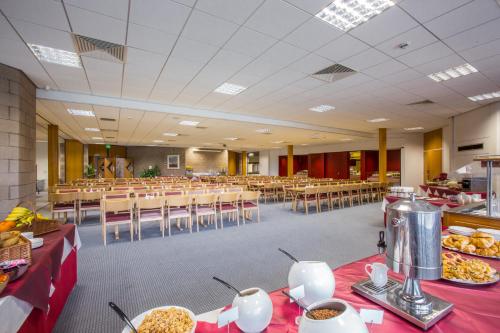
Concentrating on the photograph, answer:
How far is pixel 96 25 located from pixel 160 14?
36.2 inches

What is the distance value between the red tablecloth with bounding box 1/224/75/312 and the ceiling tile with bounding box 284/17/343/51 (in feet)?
11.7

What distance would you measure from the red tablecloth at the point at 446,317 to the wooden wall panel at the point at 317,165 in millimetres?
19444

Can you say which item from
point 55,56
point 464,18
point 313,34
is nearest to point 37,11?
point 55,56

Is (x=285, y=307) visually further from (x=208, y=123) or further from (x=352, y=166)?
(x=352, y=166)

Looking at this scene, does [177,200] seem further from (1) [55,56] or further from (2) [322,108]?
(2) [322,108]

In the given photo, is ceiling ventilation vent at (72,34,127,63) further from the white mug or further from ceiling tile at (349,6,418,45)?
the white mug

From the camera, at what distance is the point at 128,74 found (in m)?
4.72

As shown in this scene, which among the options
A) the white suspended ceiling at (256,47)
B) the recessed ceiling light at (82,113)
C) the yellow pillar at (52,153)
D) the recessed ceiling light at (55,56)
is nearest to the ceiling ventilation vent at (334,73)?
the white suspended ceiling at (256,47)

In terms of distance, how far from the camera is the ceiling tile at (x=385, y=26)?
2.84m

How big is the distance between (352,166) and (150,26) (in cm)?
2001

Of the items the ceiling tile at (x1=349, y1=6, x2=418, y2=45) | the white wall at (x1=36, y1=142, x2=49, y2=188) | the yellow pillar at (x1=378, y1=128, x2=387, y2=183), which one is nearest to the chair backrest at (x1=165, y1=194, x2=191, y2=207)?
the ceiling tile at (x1=349, y1=6, x2=418, y2=45)

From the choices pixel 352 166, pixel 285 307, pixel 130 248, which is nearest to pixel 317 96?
pixel 130 248

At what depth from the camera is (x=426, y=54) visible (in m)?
3.82

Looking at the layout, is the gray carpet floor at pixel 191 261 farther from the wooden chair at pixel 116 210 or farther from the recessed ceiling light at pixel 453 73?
the recessed ceiling light at pixel 453 73
